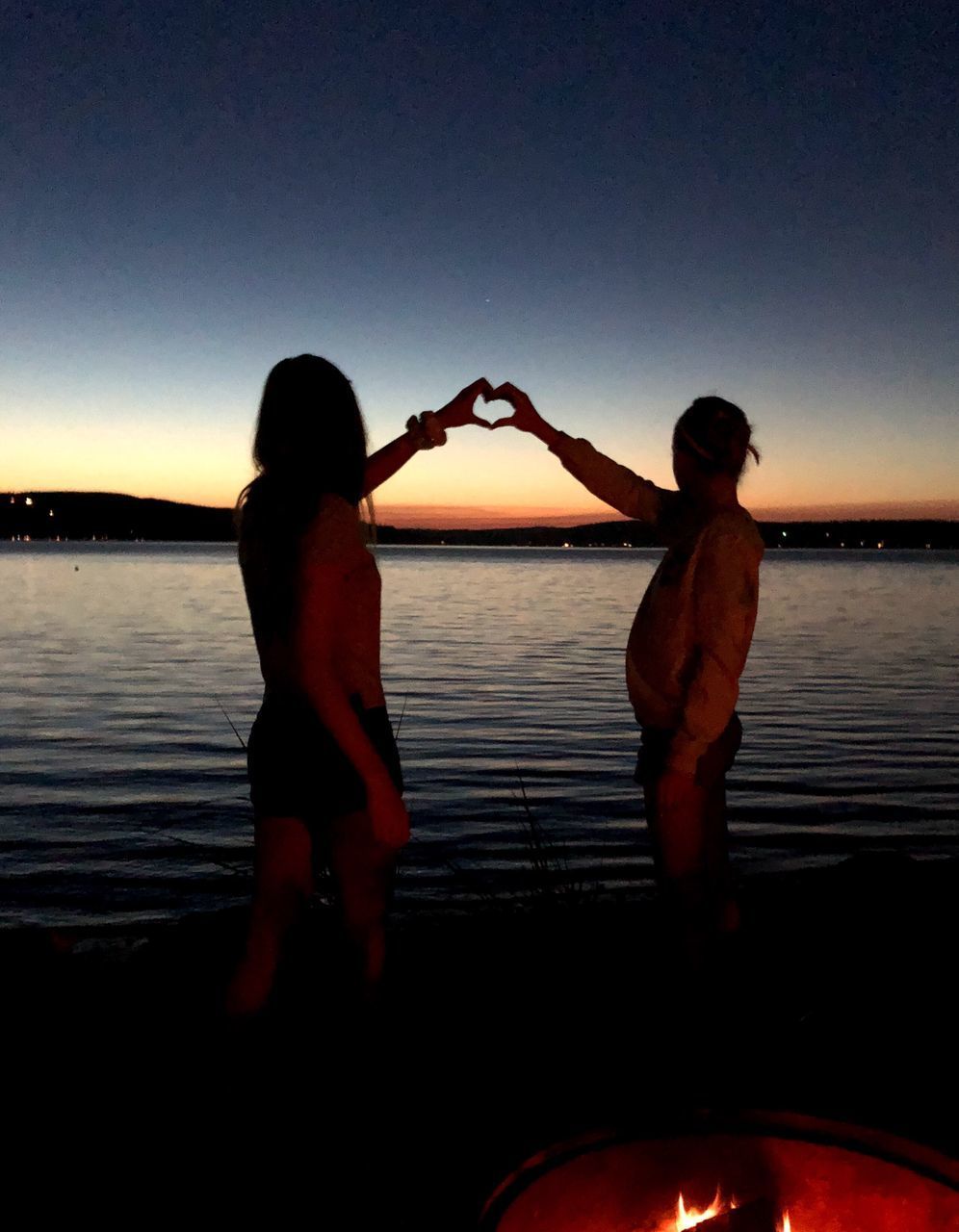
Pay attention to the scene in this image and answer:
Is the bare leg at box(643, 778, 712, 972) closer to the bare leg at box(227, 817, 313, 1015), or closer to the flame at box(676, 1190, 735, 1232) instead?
the bare leg at box(227, 817, 313, 1015)

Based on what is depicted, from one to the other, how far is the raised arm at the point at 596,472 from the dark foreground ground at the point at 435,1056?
6.81 feet

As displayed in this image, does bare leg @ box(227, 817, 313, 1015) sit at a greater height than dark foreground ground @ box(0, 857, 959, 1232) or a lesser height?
greater

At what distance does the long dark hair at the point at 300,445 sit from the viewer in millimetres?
3331

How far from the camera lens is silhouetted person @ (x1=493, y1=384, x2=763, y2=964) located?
155 inches

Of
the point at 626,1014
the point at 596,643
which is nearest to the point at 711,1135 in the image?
the point at 626,1014

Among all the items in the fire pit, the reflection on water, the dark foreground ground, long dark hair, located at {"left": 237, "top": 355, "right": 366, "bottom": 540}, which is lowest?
the reflection on water

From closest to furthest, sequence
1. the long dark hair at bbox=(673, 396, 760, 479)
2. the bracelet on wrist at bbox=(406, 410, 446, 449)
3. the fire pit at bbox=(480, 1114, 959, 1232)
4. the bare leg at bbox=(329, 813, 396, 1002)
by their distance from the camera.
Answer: the fire pit at bbox=(480, 1114, 959, 1232) < the bare leg at bbox=(329, 813, 396, 1002) < the long dark hair at bbox=(673, 396, 760, 479) < the bracelet on wrist at bbox=(406, 410, 446, 449)

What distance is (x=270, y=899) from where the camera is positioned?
361cm

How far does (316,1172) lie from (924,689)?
21.6 m

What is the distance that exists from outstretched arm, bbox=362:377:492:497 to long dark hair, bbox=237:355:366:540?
18.3 inches

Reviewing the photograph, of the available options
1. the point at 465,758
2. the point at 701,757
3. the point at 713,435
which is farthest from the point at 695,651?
the point at 465,758

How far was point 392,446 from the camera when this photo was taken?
4246 mm

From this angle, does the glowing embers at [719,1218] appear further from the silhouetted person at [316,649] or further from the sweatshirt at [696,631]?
the sweatshirt at [696,631]

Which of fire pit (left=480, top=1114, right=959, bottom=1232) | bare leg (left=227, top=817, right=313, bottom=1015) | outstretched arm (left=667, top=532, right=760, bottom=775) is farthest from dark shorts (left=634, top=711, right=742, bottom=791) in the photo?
fire pit (left=480, top=1114, right=959, bottom=1232)
